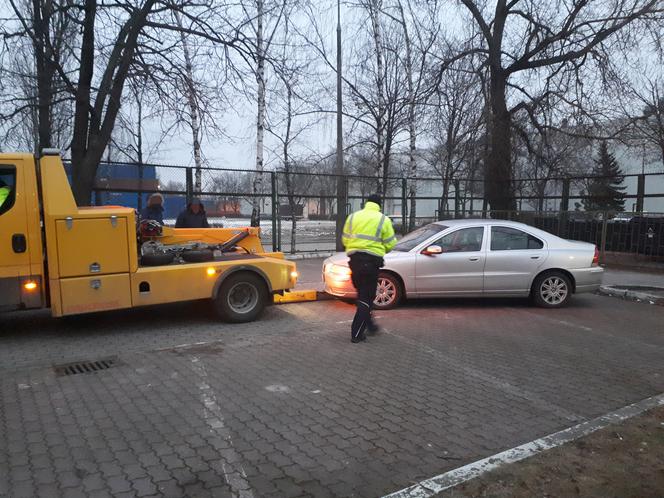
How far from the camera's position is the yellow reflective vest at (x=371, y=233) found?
21.0ft

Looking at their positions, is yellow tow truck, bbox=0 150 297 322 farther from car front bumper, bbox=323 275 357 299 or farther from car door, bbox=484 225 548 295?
car door, bbox=484 225 548 295

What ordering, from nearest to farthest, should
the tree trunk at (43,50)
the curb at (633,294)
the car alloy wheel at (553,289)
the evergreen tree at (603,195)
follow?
the car alloy wheel at (553,289)
the curb at (633,294)
the tree trunk at (43,50)
the evergreen tree at (603,195)

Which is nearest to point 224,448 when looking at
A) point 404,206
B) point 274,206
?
point 274,206

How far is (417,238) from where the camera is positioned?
8969mm

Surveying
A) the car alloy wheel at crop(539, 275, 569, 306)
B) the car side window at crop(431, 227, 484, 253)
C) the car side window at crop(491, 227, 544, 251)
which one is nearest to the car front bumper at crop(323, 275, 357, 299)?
the car side window at crop(431, 227, 484, 253)

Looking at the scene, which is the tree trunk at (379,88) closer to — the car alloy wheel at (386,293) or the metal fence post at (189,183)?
the metal fence post at (189,183)

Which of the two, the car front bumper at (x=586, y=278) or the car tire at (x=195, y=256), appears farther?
the car front bumper at (x=586, y=278)

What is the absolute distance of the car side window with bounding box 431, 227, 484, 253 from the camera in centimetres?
863

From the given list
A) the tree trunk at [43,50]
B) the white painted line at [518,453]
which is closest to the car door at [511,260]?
the white painted line at [518,453]

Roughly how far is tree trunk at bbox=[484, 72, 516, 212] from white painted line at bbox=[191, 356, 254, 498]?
15.9 m

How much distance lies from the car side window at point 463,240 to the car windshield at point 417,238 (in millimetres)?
227

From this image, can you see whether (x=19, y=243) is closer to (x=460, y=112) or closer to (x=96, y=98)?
(x=96, y=98)

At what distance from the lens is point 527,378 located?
205 inches

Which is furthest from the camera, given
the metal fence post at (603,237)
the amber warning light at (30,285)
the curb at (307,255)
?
the curb at (307,255)
